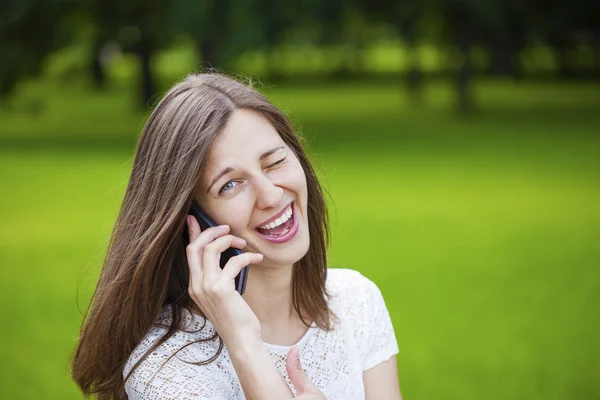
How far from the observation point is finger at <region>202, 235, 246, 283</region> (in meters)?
2.56

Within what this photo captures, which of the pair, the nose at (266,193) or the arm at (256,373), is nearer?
the arm at (256,373)

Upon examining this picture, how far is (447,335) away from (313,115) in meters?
19.8

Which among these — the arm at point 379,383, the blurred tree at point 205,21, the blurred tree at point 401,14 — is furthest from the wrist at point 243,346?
the blurred tree at point 401,14

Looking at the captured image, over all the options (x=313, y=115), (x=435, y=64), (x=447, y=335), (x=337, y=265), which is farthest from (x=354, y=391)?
(x=435, y=64)

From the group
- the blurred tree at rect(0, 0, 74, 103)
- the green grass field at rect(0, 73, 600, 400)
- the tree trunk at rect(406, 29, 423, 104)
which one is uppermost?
the blurred tree at rect(0, 0, 74, 103)

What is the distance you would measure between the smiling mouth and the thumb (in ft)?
1.18

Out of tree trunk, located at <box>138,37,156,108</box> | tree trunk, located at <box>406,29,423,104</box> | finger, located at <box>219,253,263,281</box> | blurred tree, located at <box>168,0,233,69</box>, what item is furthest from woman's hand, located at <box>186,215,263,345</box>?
tree trunk, located at <box>406,29,423,104</box>

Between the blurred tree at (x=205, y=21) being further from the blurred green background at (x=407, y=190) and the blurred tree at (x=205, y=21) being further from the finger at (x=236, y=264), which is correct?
the finger at (x=236, y=264)

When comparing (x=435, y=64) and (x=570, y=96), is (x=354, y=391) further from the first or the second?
(x=435, y=64)

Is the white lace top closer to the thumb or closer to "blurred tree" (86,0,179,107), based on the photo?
the thumb

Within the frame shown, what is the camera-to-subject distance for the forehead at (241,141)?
2.64 meters

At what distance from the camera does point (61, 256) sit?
10.1 m

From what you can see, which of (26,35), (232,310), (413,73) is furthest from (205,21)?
(232,310)

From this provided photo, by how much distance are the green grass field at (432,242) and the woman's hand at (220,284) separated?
0.64 m
